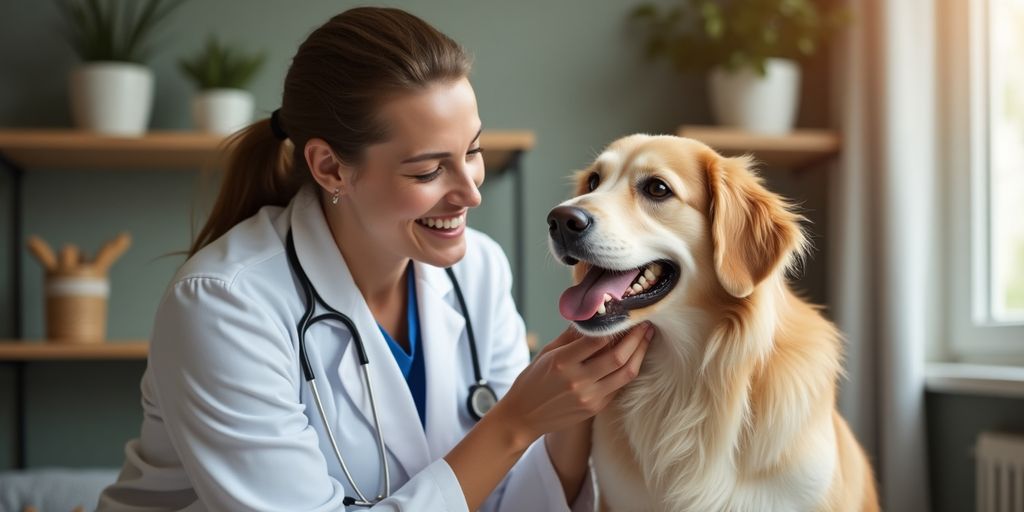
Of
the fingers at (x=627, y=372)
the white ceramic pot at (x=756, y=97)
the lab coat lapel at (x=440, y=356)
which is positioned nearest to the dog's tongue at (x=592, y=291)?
the fingers at (x=627, y=372)

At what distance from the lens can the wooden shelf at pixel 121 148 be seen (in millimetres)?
2613

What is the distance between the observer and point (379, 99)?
1464 millimetres

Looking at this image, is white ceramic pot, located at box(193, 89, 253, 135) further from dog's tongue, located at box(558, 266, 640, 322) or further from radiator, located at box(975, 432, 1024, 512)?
radiator, located at box(975, 432, 1024, 512)

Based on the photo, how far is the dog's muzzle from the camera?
1.30 m

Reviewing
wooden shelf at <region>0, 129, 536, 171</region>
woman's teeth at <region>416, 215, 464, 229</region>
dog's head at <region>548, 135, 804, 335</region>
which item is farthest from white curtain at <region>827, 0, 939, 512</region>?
woman's teeth at <region>416, 215, 464, 229</region>

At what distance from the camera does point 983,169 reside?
8.58ft

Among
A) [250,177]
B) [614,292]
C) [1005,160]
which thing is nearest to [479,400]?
[614,292]

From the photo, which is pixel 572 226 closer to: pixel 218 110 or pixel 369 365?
pixel 369 365

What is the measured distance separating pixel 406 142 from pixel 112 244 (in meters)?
1.60

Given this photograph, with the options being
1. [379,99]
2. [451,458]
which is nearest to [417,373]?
[451,458]

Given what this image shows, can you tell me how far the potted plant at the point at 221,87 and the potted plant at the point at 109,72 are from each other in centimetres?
15

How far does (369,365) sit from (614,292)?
0.45m

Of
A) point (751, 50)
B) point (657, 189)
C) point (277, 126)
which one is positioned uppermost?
point (751, 50)

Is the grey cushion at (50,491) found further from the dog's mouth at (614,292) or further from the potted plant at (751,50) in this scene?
the potted plant at (751,50)
